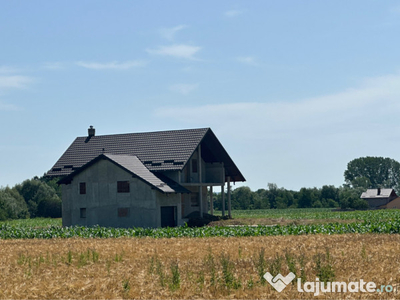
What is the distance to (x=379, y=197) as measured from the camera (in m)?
118

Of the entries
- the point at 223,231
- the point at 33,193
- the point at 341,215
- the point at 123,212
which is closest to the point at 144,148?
the point at 123,212

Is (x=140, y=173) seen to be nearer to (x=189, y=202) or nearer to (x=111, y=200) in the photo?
(x=111, y=200)

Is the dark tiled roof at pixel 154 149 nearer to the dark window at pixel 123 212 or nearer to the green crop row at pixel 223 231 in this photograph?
the dark window at pixel 123 212

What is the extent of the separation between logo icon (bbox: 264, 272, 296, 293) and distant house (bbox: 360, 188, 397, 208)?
105743 millimetres

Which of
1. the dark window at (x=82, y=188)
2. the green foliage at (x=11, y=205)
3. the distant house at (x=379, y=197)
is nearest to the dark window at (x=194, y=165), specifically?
the dark window at (x=82, y=188)

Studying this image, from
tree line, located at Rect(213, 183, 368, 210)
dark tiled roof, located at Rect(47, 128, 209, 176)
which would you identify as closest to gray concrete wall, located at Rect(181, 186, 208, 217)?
dark tiled roof, located at Rect(47, 128, 209, 176)

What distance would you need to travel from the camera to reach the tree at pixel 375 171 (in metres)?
164

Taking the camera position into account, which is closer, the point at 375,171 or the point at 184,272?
the point at 184,272

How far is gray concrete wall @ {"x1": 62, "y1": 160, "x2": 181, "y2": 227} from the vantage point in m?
41.9

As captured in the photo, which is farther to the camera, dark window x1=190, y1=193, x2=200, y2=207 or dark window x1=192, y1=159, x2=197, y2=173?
dark window x1=190, y1=193, x2=200, y2=207

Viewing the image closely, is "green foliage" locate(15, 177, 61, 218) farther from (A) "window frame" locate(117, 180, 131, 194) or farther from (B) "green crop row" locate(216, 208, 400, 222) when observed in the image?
(A) "window frame" locate(117, 180, 131, 194)

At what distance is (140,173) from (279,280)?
2867 centimetres

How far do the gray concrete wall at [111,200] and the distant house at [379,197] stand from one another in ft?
268

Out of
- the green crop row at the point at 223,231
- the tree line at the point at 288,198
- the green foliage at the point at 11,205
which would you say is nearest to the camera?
the green crop row at the point at 223,231
